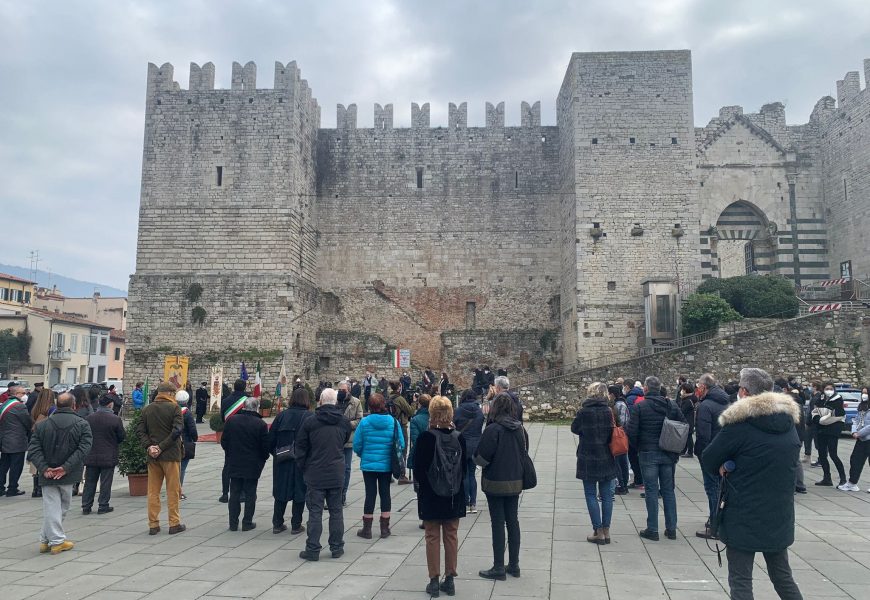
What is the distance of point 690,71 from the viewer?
77.2 feet

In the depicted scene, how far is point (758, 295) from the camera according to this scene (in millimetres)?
21812

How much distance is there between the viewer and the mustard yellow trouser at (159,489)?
6.84 m

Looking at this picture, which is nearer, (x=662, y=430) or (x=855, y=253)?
(x=662, y=430)

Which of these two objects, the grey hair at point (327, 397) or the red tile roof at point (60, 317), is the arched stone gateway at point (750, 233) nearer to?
the grey hair at point (327, 397)

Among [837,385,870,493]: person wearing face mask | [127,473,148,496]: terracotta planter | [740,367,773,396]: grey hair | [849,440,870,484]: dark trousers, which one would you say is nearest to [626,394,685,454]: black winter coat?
[740,367,773,396]: grey hair

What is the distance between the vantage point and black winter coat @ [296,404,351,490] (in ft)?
19.9

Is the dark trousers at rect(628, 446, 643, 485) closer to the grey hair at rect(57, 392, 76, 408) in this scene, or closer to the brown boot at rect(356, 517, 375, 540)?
the brown boot at rect(356, 517, 375, 540)

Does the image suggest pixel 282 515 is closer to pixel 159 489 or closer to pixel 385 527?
pixel 385 527

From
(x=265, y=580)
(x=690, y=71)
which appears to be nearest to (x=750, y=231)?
(x=690, y=71)

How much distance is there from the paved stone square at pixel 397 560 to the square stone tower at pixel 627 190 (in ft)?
48.6

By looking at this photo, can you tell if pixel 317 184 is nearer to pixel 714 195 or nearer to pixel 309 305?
pixel 309 305

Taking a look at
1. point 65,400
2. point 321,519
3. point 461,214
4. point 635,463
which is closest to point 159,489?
point 65,400

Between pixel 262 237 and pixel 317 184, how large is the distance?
5.22 metres

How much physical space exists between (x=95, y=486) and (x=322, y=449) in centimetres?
388
